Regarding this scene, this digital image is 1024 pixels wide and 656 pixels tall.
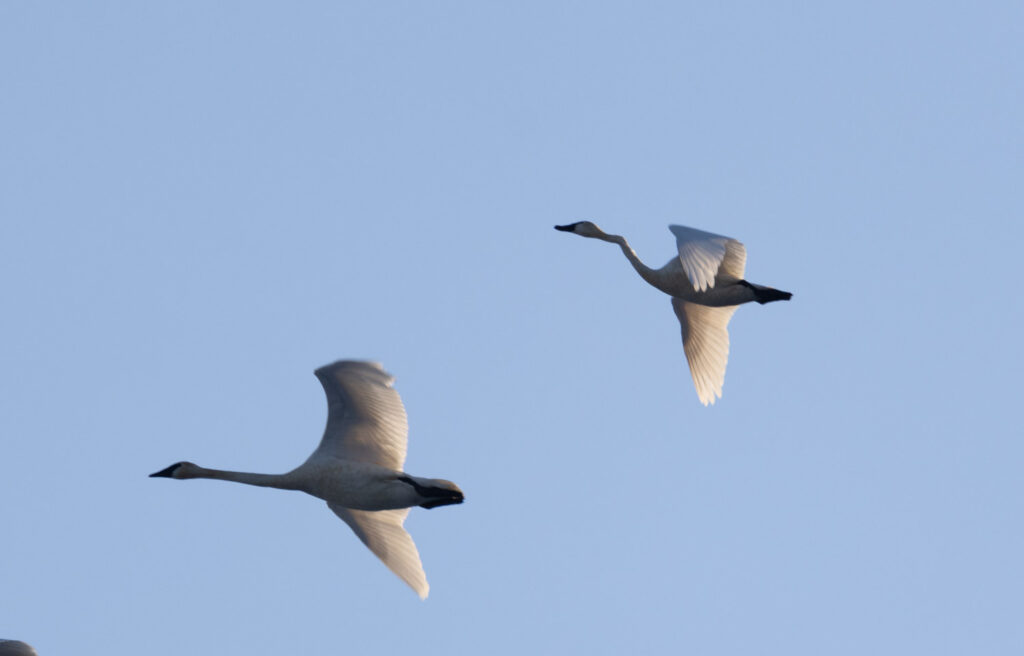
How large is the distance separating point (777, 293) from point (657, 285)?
1675 mm

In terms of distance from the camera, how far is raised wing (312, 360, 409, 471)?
2097 cm

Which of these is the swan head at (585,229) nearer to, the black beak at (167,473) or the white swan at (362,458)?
the white swan at (362,458)

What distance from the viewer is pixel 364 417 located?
21.4 meters

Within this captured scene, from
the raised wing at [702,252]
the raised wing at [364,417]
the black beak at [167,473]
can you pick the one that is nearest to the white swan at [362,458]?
the raised wing at [364,417]

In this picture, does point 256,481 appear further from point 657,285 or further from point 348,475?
point 657,285

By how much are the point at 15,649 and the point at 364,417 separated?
5.11 m

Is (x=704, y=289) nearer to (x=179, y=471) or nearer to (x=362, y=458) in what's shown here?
(x=362, y=458)

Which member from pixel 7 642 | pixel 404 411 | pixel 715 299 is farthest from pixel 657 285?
pixel 7 642

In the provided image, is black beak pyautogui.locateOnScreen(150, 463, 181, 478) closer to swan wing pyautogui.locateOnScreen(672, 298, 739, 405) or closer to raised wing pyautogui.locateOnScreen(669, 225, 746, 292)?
raised wing pyautogui.locateOnScreen(669, 225, 746, 292)

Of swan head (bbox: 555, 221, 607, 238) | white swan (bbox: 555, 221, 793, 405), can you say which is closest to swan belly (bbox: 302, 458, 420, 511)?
white swan (bbox: 555, 221, 793, 405)

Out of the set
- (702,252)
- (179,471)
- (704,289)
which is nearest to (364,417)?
(179,471)

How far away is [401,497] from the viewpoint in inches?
833

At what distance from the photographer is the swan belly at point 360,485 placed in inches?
832

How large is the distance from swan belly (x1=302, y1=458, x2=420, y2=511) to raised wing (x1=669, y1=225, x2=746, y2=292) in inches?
161
